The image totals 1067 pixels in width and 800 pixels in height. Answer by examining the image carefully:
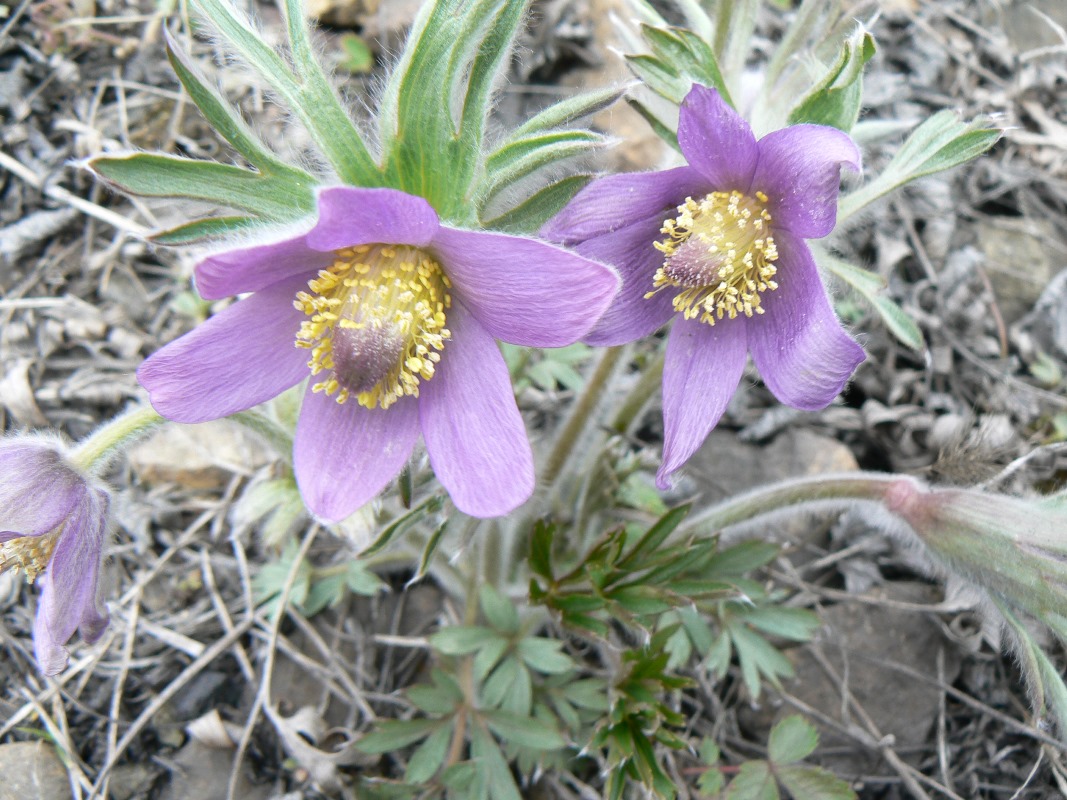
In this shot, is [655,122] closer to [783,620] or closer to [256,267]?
[256,267]

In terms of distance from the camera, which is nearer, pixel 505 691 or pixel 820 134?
pixel 820 134

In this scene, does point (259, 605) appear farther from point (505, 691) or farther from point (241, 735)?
point (505, 691)

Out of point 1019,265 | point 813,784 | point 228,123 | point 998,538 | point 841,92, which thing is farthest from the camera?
point 1019,265

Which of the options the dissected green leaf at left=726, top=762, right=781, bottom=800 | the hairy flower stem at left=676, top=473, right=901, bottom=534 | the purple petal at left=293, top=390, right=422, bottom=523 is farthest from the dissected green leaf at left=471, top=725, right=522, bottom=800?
the purple petal at left=293, top=390, right=422, bottom=523

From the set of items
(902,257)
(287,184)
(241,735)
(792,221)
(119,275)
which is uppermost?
(287,184)

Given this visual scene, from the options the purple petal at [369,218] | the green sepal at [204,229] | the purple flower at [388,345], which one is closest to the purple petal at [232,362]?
the purple flower at [388,345]

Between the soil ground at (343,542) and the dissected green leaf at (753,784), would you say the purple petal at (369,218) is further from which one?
the dissected green leaf at (753,784)

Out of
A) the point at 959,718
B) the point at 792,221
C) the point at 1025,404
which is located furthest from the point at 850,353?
the point at 1025,404

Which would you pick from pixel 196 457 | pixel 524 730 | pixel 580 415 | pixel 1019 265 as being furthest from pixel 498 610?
pixel 1019 265
